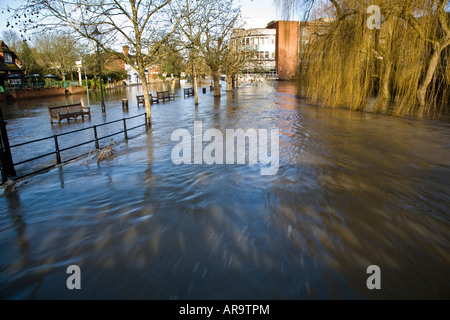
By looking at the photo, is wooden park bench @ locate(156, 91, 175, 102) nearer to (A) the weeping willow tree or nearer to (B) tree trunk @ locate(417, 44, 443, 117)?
(A) the weeping willow tree

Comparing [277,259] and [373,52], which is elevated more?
[373,52]

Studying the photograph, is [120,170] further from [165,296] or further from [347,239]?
[347,239]

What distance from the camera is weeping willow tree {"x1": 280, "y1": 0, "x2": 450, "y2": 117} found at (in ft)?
43.3

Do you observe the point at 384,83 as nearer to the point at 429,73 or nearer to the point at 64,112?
the point at 429,73

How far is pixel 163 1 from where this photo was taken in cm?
1327

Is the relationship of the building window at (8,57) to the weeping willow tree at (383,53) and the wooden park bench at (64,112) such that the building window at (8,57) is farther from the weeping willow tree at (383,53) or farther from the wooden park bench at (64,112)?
the weeping willow tree at (383,53)

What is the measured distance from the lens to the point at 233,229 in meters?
4.44

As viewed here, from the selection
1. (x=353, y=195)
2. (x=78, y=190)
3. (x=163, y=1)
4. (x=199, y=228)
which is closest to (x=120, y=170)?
(x=78, y=190)

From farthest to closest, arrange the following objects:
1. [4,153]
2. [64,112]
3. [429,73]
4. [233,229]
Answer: [64,112] → [429,73] → [4,153] → [233,229]

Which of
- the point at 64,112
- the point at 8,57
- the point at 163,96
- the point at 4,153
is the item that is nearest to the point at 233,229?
the point at 4,153

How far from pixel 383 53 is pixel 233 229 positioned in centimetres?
1452

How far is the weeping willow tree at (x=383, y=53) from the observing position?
520 inches

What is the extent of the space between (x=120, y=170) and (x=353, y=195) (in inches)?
221
